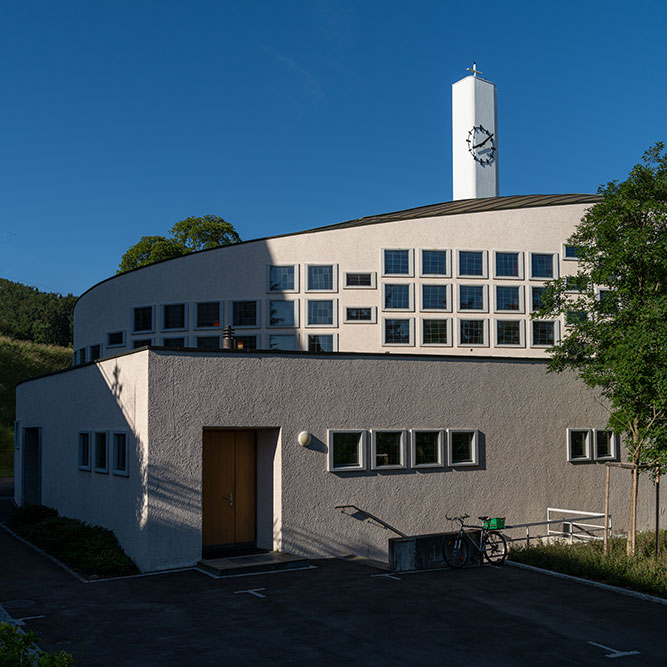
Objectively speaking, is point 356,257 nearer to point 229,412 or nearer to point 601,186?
Result: point 601,186

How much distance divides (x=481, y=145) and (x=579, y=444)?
954 inches

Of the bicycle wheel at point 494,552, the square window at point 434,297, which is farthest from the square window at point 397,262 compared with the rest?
the bicycle wheel at point 494,552

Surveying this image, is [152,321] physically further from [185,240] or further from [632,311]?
[185,240]

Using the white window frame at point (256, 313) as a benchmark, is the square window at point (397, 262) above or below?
above

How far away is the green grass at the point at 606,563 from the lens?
1296cm

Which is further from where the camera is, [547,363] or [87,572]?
[547,363]

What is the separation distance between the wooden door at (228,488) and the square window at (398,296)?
972cm

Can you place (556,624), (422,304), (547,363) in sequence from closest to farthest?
1. (556,624)
2. (547,363)
3. (422,304)

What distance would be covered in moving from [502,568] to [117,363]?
29.5ft

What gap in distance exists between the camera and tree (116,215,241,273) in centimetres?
4909

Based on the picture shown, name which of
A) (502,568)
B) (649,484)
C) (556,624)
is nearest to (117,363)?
(502,568)

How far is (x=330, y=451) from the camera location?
52.3 feet

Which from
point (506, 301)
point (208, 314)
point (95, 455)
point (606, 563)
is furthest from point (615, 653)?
point (208, 314)

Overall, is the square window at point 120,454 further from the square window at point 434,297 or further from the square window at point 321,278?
the square window at point 434,297
